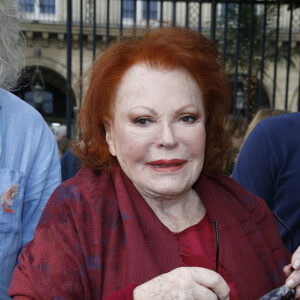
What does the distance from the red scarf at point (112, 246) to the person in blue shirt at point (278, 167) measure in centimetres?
40

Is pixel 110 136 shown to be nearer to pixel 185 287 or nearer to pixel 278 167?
pixel 185 287

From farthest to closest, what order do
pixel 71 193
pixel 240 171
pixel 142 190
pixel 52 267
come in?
pixel 240 171 → pixel 142 190 → pixel 71 193 → pixel 52 267

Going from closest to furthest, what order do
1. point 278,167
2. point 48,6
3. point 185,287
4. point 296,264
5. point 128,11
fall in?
point 185,287 → point 296,264 → point 278,167 → point 48,6 → point 128,11

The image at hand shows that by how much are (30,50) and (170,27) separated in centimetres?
1320

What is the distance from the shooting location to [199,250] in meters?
1.66

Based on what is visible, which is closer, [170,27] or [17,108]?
[170,27]

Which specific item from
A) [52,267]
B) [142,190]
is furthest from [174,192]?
[52,267]

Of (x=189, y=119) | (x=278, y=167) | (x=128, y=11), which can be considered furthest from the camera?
(x=128, y=11)

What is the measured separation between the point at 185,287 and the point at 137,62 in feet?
2.43

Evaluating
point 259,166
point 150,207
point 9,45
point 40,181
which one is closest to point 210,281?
point 150,207

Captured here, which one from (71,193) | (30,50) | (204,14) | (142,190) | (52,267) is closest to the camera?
(52,267)

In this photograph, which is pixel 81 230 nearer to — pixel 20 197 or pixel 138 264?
pixel 138 264

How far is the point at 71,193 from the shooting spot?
158 cm

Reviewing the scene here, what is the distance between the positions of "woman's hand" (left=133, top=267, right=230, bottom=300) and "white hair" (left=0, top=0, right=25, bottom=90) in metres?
1.00
